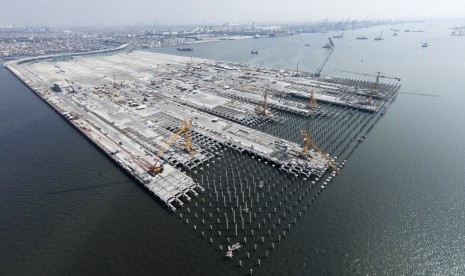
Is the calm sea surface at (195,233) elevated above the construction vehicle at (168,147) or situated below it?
below

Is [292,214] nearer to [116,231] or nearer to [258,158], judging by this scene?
[258,158]

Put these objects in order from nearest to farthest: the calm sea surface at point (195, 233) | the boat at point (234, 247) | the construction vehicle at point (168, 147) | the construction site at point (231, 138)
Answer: the calm sea surface at point (195, 233) < the boat at point (234, 247) < the construction site at point (231, 138) < the construction vehicle at point (168, 147)

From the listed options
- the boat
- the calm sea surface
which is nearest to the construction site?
the boat

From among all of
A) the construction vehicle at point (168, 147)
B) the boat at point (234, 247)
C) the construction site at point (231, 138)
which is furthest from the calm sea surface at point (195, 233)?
the construction vehicle at point (168, 147)

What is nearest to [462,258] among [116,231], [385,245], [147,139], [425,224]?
[425,224]

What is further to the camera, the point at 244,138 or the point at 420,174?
the point at 244,138

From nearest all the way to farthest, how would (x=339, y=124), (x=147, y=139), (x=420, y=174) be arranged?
(x=420, y=174)
(x=147, y=139)
(x=339, y=124)

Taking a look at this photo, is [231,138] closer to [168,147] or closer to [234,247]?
[168,147]

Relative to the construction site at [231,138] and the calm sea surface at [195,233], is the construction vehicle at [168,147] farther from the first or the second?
the calm sea surface at [195,233]
